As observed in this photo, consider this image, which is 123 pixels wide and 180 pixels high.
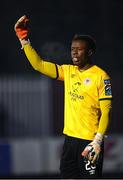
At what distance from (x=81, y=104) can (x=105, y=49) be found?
996cm

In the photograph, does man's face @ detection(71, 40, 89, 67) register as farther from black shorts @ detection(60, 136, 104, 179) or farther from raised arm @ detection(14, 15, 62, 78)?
black shorts @ detection(60, 136, 104, 179)

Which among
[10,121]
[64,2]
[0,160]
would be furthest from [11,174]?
[64,2]

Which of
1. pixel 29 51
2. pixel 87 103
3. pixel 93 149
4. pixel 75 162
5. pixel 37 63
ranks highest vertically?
pixel 29 51

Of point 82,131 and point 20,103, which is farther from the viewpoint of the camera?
point 20,103

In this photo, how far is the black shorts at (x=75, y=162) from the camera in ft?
23.5

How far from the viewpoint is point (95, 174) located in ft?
23.5

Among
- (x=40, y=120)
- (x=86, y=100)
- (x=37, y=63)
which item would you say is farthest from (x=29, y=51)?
(x=40, y=120)

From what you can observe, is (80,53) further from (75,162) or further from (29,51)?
(75,162)

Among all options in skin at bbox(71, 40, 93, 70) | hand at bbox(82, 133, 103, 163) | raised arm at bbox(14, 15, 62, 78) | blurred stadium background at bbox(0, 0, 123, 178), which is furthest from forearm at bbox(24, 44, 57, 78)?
blurred stadium background at bbox(0, 0, 123, 178)

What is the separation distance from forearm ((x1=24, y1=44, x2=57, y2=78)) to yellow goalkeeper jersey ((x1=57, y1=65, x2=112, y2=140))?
25 cm

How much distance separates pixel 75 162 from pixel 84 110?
48 cm

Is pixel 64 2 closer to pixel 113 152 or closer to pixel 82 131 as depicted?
pixel 113 152

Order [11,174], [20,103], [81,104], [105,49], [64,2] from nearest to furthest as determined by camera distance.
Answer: [81,104]
[11,174]
[20,103]
[105,49]
[64,2]

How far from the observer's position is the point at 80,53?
7.12 m
